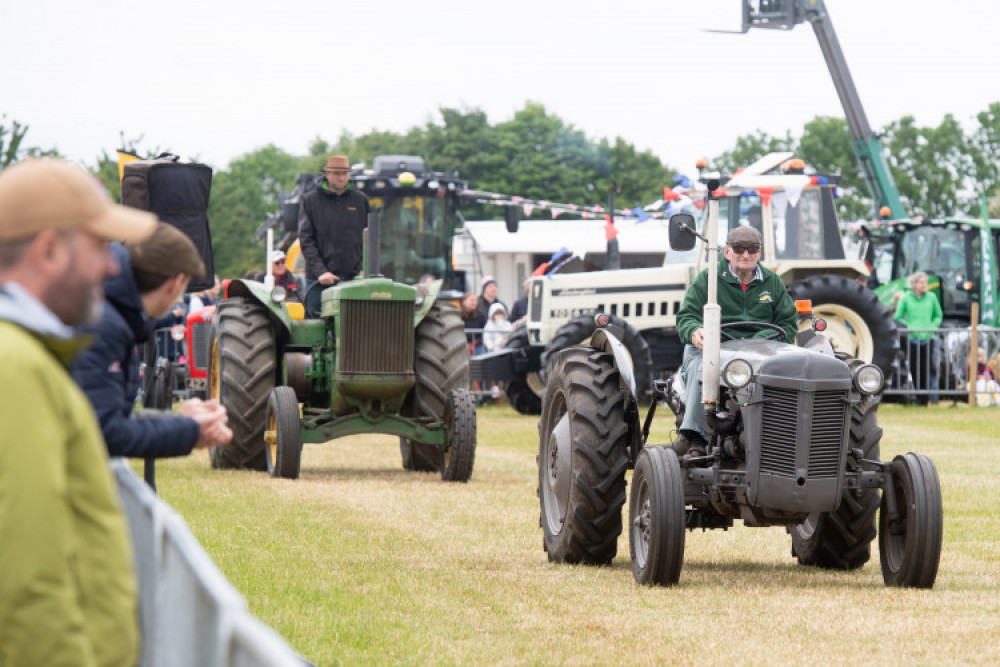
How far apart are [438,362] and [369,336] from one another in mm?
594

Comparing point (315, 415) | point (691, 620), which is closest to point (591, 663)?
point (691, 620)

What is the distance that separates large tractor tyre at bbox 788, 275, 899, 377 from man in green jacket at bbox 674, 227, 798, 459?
11.6 metres

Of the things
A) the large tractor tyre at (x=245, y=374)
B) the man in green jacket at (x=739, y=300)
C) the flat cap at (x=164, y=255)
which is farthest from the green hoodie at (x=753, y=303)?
the large tractor tyre at (x=245, y=374)

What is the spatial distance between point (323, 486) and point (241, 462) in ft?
4.32

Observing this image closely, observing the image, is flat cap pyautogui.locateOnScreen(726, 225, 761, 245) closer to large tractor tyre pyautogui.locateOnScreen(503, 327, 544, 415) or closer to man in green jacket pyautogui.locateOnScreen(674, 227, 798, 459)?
man in green jacket pyautogui.locateOnScreen(674, 227, 798, 459)

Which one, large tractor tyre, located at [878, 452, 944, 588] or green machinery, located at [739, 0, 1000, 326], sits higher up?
green machinery, located at [739, 0, 1000, 326]

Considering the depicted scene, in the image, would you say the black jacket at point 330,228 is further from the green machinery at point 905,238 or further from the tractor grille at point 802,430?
the green machinery at point 905,238

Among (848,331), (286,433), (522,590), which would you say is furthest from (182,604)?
(848,331)

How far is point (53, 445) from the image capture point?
2875 millimetres

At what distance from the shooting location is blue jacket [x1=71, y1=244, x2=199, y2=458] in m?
4.40

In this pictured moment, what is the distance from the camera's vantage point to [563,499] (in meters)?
9.28

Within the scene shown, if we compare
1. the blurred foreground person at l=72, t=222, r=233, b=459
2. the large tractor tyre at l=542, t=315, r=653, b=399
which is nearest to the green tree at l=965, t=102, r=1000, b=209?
the large tractor tyre at l=542, t=315, r=653, b=399

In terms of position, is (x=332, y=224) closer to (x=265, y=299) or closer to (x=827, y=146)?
(x=265, y=299)

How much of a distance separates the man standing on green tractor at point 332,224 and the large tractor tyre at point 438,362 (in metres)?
0.90
